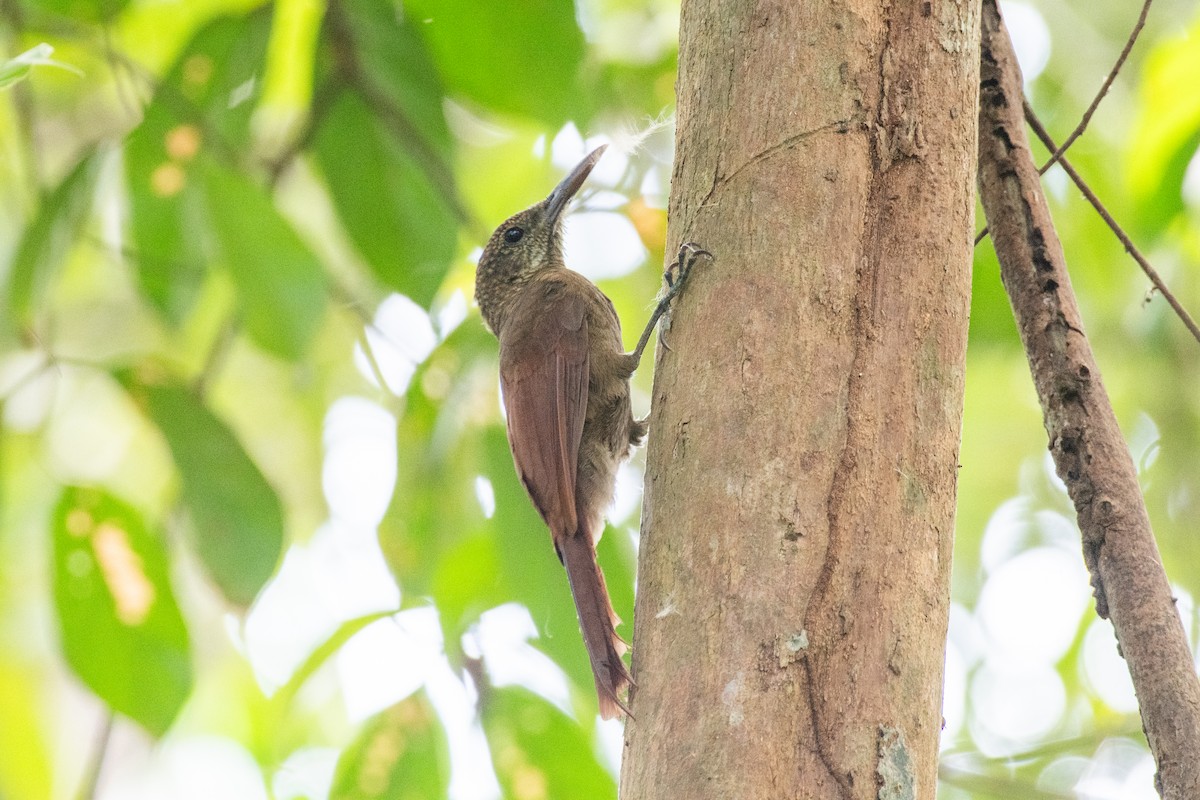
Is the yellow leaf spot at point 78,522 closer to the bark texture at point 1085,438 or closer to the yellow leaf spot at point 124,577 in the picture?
the yellow leaf spot at point 124,577

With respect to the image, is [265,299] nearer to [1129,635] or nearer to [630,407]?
[630,407]

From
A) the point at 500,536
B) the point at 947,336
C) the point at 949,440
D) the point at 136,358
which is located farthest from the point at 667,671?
the point at 136,358

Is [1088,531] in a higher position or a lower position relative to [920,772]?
higher

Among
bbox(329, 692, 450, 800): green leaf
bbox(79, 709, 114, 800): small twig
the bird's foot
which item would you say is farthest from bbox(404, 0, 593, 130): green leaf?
bbox(79, 709, 114, 800): small twig

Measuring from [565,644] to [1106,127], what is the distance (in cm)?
224

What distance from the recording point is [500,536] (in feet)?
7.52

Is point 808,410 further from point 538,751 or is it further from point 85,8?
point 85,8

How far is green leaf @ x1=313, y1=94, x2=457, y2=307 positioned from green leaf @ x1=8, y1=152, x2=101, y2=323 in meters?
0.49

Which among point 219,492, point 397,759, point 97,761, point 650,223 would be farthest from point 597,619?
point 650,223

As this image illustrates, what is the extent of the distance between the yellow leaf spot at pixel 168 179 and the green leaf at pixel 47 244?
12 centimetres

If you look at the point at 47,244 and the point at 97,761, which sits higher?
the point at 47,244

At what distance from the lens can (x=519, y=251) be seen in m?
3.46

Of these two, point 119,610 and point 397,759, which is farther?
point 397,759

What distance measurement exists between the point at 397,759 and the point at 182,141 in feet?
4.04
